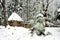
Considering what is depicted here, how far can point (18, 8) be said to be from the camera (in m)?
50.2

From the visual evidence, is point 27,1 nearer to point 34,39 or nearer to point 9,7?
point 9,7

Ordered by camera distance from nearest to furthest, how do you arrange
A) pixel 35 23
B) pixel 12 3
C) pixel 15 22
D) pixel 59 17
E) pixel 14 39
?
pixel 14 39 → pixel 35 23 → pixel 15 22 → pixel 59 17 → pixel 12 3

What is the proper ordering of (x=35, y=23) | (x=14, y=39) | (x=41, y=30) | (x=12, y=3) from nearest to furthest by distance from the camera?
(x=14, y=39) < (x=41, y=30) < (x=35, y=23) < (x=12, y=3)

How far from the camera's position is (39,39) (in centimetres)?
1030

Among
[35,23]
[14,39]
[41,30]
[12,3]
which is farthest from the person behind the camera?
[12,3]

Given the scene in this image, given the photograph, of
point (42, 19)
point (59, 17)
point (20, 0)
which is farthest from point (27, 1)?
point (42, 19)

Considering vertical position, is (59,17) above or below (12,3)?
below

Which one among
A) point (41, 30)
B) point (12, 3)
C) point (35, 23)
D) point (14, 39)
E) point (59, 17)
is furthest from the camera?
point (12, 3)

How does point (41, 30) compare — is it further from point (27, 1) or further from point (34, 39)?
point (27, 1)

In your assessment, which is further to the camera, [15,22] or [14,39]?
[15,22]

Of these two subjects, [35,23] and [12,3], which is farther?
[12,3]

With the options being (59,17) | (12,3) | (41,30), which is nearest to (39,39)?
(41,30)

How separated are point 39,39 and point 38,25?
204cm

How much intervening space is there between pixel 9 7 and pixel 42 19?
123ft
